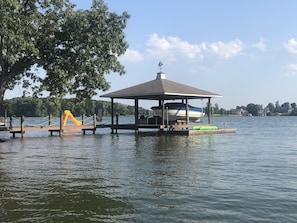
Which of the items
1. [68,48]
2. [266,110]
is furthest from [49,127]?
[266,110]

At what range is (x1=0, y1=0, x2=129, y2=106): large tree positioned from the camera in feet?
70.7

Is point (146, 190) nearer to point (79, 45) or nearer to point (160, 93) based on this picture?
point (79, 45)

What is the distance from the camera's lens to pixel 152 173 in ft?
36.6

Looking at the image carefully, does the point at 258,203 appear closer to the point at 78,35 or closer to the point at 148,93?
the point at 78,35

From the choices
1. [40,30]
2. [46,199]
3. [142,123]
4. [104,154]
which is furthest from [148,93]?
[46,199]

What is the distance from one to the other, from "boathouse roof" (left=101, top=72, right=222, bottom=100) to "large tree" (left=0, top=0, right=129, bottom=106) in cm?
539

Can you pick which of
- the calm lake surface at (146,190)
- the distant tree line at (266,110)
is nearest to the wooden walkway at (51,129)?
the calm lake surface at (146,190)

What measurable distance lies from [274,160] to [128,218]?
9.49 m

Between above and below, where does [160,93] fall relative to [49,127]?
above

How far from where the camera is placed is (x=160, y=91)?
28.5m

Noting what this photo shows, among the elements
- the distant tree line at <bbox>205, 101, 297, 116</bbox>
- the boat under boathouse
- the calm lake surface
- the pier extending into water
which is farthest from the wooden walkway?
the distant tree line at <bbox>205, 101, 297, 116</bbox>

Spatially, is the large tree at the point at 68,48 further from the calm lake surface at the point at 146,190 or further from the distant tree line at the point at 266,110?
the distant tree line at the point at 266,110

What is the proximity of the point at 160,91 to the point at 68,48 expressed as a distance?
27.2ft

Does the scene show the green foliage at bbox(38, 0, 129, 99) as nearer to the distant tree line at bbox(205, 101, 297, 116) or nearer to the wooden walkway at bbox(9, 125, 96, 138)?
the wooden walkway at bbox(9, 125, 96, 138)
